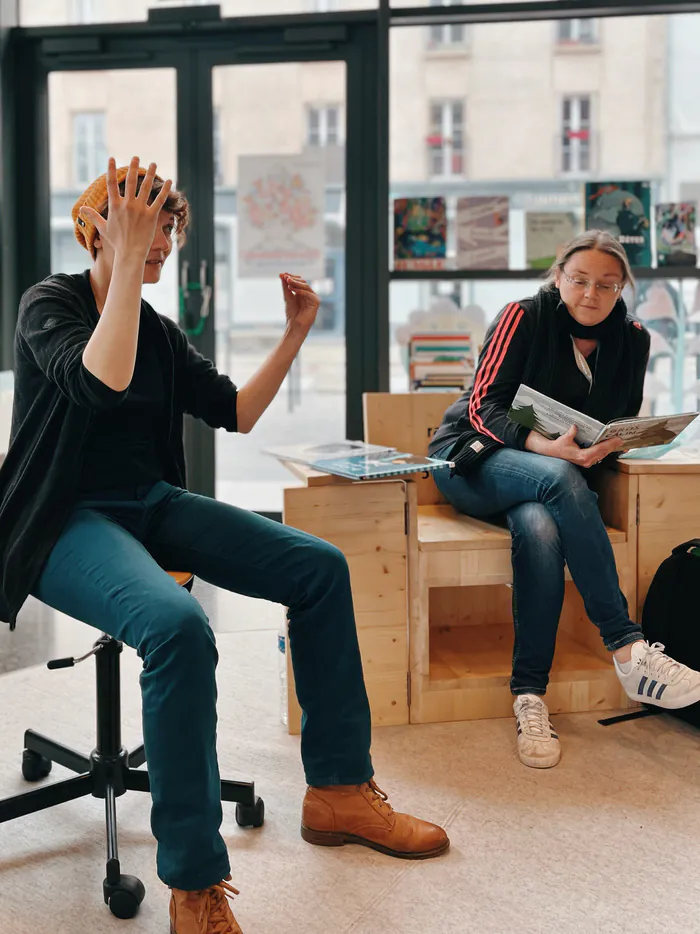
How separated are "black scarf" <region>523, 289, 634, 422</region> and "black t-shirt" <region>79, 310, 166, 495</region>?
994 millimetres

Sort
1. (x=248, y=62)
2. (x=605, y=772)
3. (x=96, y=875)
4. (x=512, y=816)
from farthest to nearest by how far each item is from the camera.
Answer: (x=248, y=62)
(x=605, y=772)
(x=512, y=816)
(x=96, y=875)

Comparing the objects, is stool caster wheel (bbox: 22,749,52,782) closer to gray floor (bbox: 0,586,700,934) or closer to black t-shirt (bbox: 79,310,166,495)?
gray floor (bbox: 0,586,700,934)

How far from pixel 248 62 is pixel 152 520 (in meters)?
2.79

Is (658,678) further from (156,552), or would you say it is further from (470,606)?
(156,552)

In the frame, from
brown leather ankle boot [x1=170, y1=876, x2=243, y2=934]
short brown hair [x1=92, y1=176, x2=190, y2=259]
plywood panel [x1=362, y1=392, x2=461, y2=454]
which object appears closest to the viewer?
brown leather ankle boot [x1=170, y1=876, x2=243, y2=934]

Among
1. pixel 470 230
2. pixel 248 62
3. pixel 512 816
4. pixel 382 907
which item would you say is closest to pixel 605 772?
pixel 512 816

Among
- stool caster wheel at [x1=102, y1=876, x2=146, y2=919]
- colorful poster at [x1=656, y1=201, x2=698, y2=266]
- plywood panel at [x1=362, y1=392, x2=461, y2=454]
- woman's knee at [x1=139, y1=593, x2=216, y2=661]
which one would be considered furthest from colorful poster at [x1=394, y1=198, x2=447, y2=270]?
stool caster wheel at [x1=102, y1=876, x2=146, y2=919]

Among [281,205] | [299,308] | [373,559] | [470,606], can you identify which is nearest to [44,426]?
[299,308]

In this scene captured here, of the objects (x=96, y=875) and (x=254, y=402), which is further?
(x=254, y=402)

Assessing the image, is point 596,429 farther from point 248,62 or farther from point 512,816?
point 248,62

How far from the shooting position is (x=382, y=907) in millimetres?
1563

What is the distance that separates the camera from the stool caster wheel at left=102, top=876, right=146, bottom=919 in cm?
153

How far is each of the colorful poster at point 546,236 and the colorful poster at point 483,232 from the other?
0.29 feet

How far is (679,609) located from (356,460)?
0.81 meters
